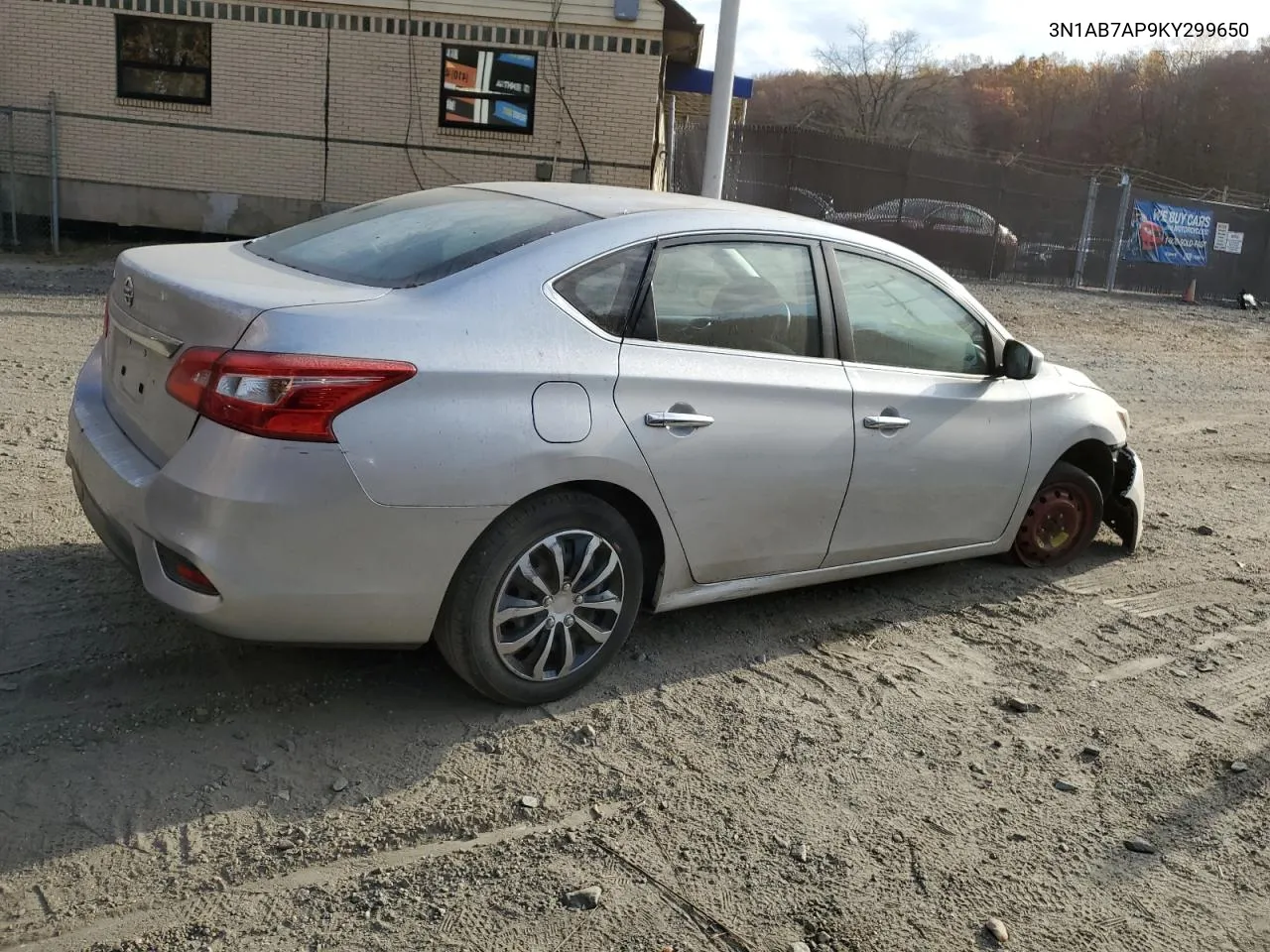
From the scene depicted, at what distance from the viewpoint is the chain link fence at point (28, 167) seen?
55.6 ft

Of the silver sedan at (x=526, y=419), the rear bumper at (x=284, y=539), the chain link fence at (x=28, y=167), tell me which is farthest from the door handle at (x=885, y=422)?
the chain link fence at (x=28, y=167)

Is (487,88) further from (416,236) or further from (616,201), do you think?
(416,236)

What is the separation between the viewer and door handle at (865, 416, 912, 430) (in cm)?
439

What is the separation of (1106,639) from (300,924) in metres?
3.52

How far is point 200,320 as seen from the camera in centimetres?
330

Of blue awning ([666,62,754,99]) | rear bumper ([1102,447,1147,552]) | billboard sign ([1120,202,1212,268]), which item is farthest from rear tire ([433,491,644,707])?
billboard sign ([1120,202,1212,268])

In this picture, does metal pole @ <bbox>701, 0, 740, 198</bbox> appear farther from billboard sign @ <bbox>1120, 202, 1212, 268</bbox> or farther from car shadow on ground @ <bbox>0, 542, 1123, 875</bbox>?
billboard sign @ <bbox>1120, 202, 1212, 268</bbox>

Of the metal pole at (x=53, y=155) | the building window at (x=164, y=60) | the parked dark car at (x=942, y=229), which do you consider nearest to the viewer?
the metal pole at (x=53, y=155)

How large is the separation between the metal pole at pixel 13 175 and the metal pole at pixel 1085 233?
18844mm

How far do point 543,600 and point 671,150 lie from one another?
18.9 meters

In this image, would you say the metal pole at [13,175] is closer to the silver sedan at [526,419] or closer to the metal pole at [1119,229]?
the silver sedan at [526,419]

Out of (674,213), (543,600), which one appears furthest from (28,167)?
(543,600)

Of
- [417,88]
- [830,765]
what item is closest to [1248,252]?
[417,88]

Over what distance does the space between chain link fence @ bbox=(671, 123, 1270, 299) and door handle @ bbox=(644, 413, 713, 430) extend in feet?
58.7
